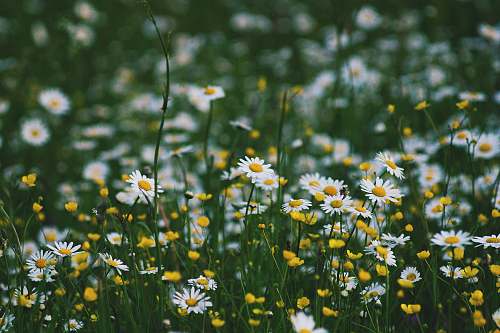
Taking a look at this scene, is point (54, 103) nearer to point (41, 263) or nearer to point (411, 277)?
point (41, 263)

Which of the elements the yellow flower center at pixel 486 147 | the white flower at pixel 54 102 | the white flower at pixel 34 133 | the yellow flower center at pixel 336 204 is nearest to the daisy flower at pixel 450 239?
the yellow flower center at pixel 336 204

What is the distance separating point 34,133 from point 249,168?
7.08 feet

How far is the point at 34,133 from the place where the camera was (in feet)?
12.3

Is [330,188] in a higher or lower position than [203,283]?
higher

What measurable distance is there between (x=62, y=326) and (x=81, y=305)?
0.09 metres

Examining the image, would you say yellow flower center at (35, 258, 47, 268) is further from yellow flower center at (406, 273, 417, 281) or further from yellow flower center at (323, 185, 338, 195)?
yellow flower center at (406, 273, 417, 281)

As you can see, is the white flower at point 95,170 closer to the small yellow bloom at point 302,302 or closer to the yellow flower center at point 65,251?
the yellow flower center at point 65,251

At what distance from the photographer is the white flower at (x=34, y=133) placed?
3701 millimetres

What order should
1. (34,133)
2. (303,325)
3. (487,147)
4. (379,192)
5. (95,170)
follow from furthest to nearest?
(34,133), (95,170), (487,147), (379,192), (303,325)

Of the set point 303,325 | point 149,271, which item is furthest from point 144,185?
point 303,325

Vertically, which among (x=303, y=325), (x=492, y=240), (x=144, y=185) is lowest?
(x=303, y=325)

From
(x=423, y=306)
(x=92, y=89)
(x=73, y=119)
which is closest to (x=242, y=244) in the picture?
(x=423, y=306)

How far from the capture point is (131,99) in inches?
186

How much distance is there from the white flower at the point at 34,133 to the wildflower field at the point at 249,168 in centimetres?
1
